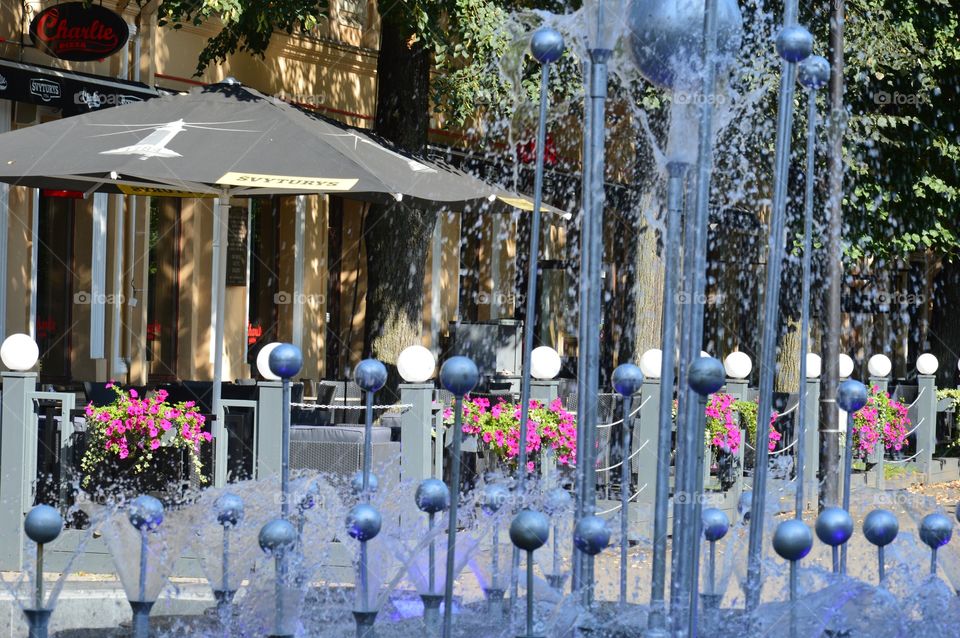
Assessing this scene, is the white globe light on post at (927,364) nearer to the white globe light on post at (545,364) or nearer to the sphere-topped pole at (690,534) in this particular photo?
the white globe light on post at (545,364)

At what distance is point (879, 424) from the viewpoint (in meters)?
12.5

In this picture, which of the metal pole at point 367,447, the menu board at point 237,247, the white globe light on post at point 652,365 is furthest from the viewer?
the menu board at point 237,247

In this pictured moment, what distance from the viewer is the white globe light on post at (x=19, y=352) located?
7.03 m

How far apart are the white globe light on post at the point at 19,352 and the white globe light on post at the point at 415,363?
1782 millimetres

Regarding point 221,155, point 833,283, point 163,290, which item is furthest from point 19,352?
point 163,290

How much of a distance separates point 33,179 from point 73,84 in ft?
15.9

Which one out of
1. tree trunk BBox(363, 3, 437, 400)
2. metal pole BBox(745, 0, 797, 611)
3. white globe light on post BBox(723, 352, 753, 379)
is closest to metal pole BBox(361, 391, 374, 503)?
metal pole BBox(745, 0, 797, 611)

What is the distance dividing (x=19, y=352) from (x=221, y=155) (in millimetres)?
1917

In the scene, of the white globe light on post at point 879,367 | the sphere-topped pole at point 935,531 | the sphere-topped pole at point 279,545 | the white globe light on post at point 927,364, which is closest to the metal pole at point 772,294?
the sphere-topped pole at point 935,531

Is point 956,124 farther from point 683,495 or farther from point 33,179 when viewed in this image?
point 683,495

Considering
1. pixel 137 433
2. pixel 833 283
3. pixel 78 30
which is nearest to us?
pixel 137 433

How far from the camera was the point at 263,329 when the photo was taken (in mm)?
17328

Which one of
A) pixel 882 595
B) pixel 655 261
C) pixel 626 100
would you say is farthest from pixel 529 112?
pixel 882 595

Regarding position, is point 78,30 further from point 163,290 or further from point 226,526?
point 226,526
